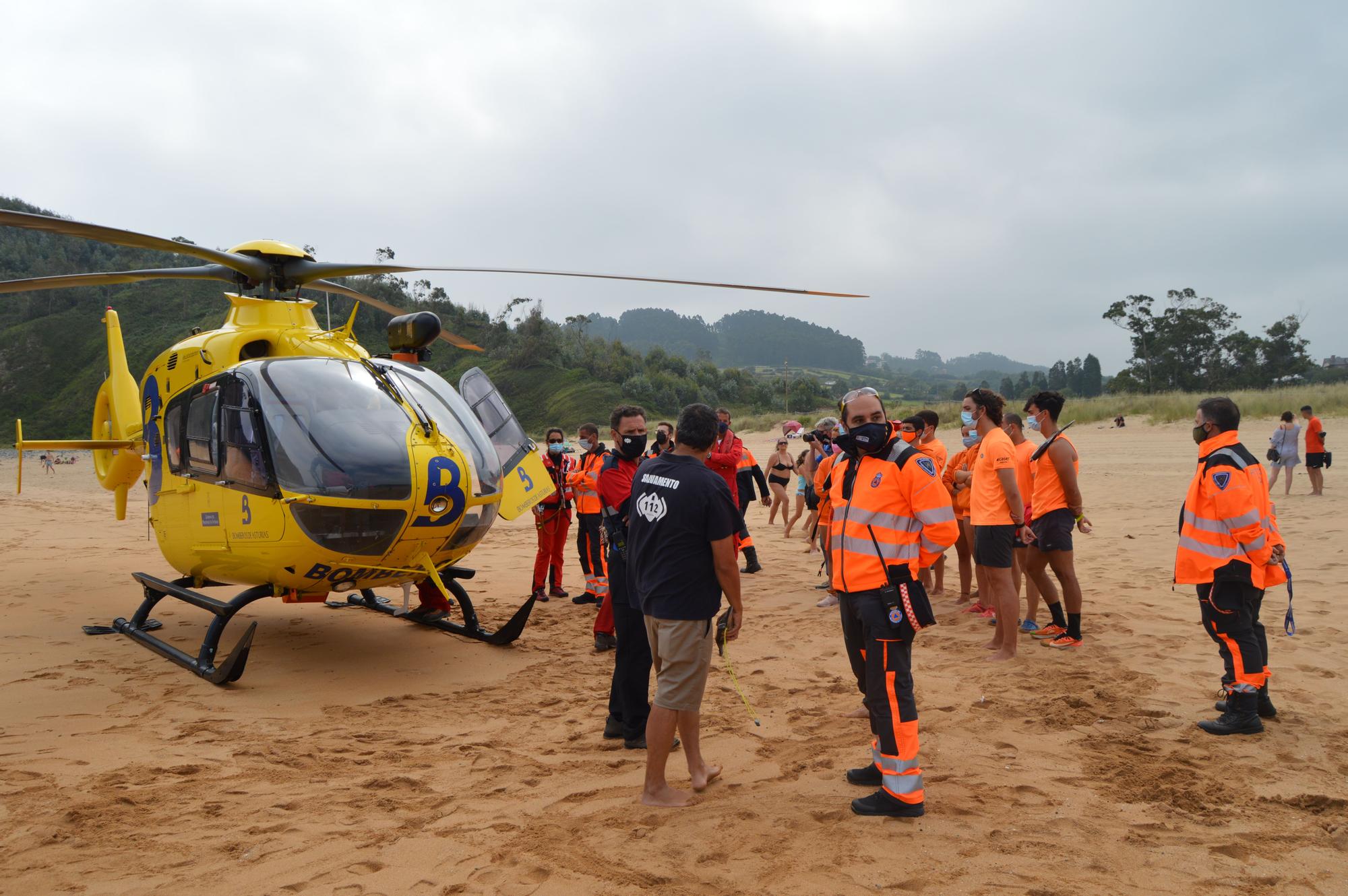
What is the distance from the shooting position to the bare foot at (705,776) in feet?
13.1

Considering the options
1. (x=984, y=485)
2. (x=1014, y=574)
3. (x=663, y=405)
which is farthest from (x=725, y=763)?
(x=663, y=405)

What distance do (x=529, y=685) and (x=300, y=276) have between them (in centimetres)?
435

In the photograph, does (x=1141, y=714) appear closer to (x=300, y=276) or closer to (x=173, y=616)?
(x=300, y=276)

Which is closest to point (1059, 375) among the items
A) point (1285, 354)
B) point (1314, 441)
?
point (1285, 354)

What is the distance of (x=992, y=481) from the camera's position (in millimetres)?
6234

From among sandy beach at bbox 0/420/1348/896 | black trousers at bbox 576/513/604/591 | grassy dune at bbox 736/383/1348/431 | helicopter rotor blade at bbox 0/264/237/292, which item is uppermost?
helicopter rotor blade at bbox 0/264/237/292

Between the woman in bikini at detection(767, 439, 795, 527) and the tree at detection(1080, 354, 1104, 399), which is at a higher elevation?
the tree at detection(1080, 354, 1104, 399)

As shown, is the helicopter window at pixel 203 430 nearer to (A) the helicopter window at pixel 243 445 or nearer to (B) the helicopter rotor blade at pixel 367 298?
(A) the helicopter window at pixel 243 445

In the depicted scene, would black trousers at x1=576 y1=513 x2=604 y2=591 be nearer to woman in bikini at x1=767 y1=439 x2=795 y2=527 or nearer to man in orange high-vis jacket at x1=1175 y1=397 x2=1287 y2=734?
woman in bikini at x1=767 y1=439 x2=795 y2=527

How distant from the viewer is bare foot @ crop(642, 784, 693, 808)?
12.5ft

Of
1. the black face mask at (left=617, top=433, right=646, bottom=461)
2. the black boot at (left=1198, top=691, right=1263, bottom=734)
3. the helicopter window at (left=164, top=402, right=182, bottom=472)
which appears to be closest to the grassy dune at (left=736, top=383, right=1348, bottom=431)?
the black face mask at (left=617, top=433, right=646, bottom=461)

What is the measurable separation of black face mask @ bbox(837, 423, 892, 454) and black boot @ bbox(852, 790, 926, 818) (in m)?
1.52

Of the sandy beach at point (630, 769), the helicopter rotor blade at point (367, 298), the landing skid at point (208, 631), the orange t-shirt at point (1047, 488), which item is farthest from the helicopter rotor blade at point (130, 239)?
the orange t-shirt at point (1047, 488)

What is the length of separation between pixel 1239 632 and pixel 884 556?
2.39 m
